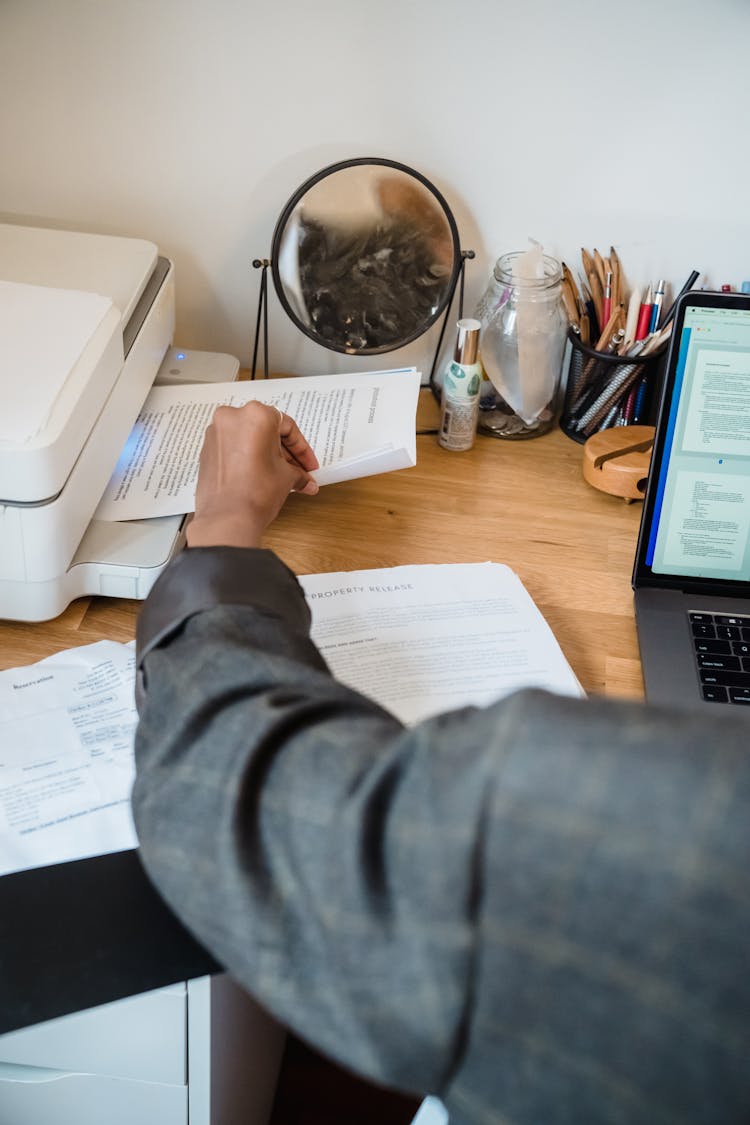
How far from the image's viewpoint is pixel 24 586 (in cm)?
97

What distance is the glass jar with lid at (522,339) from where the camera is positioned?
1.23 m

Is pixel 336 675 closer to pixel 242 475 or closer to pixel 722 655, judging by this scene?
pixel 242 475

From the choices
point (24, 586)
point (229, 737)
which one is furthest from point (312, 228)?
point (229, 737)

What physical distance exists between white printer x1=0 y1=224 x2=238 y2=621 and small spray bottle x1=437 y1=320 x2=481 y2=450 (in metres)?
0.33

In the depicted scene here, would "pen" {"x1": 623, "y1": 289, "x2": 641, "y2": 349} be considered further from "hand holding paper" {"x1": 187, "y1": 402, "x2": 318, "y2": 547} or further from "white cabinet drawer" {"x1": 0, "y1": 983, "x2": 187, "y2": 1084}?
"white cabinet drawer" {"x1": 0, "y1": 983, "x2": 187, "y2": 1084}

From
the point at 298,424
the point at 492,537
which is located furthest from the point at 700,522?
the point at 298,424

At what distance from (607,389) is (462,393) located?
17cm

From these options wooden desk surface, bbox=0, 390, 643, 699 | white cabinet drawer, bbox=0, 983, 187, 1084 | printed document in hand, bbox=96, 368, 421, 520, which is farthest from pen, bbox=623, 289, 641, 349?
white cabinet drawer, bbox=0, 983, 187, 1084

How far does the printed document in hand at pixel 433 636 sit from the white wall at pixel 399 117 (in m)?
0.45

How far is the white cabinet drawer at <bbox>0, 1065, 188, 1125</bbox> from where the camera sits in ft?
3.05

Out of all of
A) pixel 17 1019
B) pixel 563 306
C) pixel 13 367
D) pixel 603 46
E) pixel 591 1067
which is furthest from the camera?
pixel 563 306

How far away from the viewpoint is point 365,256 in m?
1.25

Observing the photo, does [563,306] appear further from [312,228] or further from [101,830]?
[101,830]

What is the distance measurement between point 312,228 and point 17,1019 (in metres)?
0.87
